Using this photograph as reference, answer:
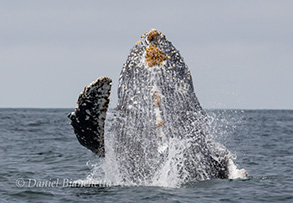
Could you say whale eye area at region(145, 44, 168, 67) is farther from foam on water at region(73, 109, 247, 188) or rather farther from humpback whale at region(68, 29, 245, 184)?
foam on water at region(73, 109, 247, 188)

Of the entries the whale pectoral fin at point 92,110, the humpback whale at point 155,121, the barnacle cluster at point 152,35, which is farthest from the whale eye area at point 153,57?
the whale pectoral fin at point 92,110

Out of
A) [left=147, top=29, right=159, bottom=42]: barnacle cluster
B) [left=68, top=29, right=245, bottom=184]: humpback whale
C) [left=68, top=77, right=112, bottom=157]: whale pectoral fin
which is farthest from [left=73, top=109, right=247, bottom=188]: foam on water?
[left=147, top=29, right=159, bottom=42]: barnacle cluster

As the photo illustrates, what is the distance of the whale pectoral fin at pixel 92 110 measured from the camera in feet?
31.0

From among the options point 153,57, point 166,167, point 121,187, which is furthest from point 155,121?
point 121,187

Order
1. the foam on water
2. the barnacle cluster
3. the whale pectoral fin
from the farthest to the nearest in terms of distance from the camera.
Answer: the barnacle cluster, the foam on water, the whale pectoral fin

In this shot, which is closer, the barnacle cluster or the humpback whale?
the humpback whale

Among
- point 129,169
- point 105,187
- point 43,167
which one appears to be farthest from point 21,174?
point 129,169

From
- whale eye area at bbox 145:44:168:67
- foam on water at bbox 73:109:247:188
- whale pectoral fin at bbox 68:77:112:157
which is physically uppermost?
whale eye area at bbox 145:44:168:67

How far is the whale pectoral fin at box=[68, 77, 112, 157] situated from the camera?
9461 mm

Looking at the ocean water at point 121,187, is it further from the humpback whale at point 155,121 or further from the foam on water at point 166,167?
the humpback whale at point 155,121

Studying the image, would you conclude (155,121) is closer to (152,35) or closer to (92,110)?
(92,110)

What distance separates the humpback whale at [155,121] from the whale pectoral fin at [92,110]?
37mm

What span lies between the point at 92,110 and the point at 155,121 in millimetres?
1214

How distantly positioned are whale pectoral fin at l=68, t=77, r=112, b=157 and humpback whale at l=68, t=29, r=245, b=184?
0.12 ft
